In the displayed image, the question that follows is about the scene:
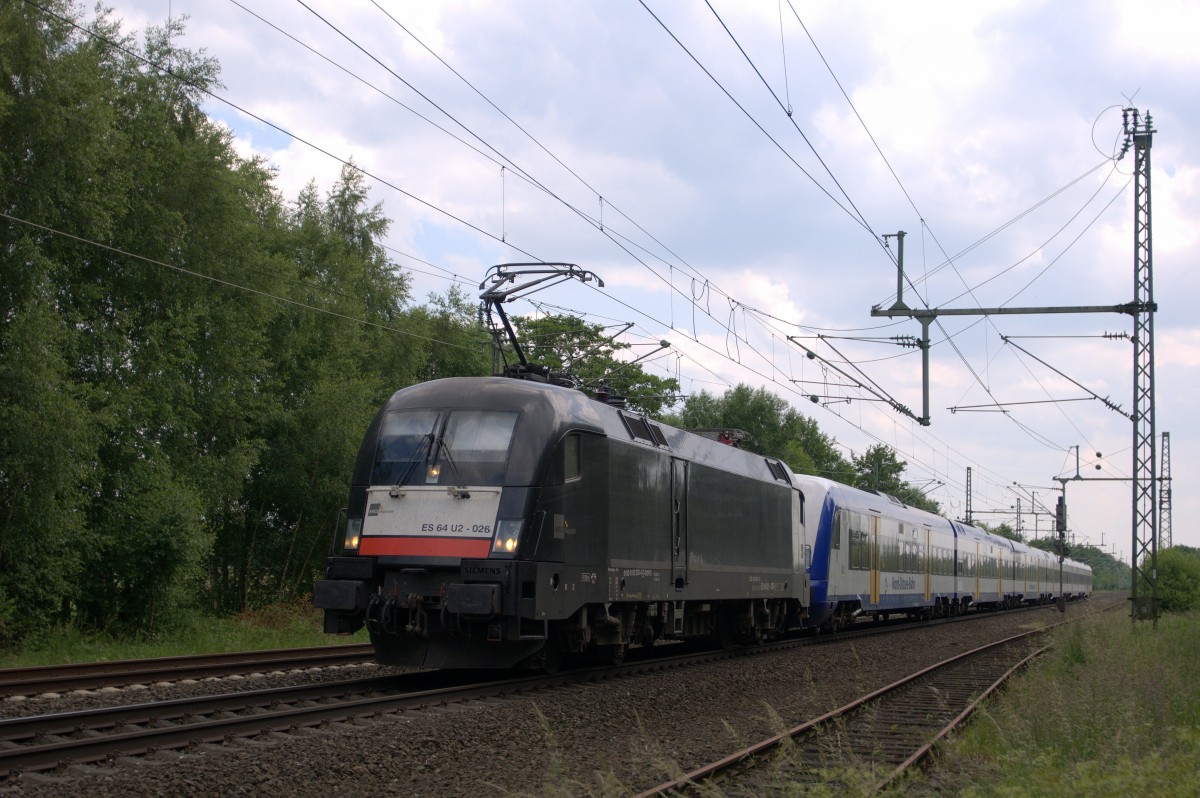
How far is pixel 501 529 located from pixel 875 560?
722 inches

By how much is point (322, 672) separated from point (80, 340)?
10606mm

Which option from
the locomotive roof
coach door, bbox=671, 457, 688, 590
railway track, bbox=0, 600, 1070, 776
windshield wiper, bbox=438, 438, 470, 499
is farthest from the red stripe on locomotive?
coach door, bbox=671, 457, 688, 590

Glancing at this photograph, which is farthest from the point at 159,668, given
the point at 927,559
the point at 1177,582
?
the point at 1177,582

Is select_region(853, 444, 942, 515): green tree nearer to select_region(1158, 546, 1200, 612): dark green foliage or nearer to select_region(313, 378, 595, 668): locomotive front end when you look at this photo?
select_region(1158, 546, 1200, 612): dark green foliage

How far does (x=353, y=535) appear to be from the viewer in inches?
499

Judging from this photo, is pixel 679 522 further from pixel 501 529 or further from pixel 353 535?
pixel 353 535

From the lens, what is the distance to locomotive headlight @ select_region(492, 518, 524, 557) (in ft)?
38.8

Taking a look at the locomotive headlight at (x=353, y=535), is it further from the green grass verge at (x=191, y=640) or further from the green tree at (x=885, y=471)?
the green tree at (x=885, y=471)

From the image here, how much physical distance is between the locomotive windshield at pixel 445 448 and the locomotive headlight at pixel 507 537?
0.54m

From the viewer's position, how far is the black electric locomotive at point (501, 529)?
38.9 ft

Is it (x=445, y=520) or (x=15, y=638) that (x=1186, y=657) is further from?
(x=15, y=638)

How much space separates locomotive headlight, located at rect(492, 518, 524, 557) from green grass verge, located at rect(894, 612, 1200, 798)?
4.78m

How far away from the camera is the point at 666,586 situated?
50.1ft

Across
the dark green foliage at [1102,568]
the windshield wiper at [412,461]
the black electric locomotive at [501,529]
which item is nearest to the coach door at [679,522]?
the black electric locomotive at [501,529]
